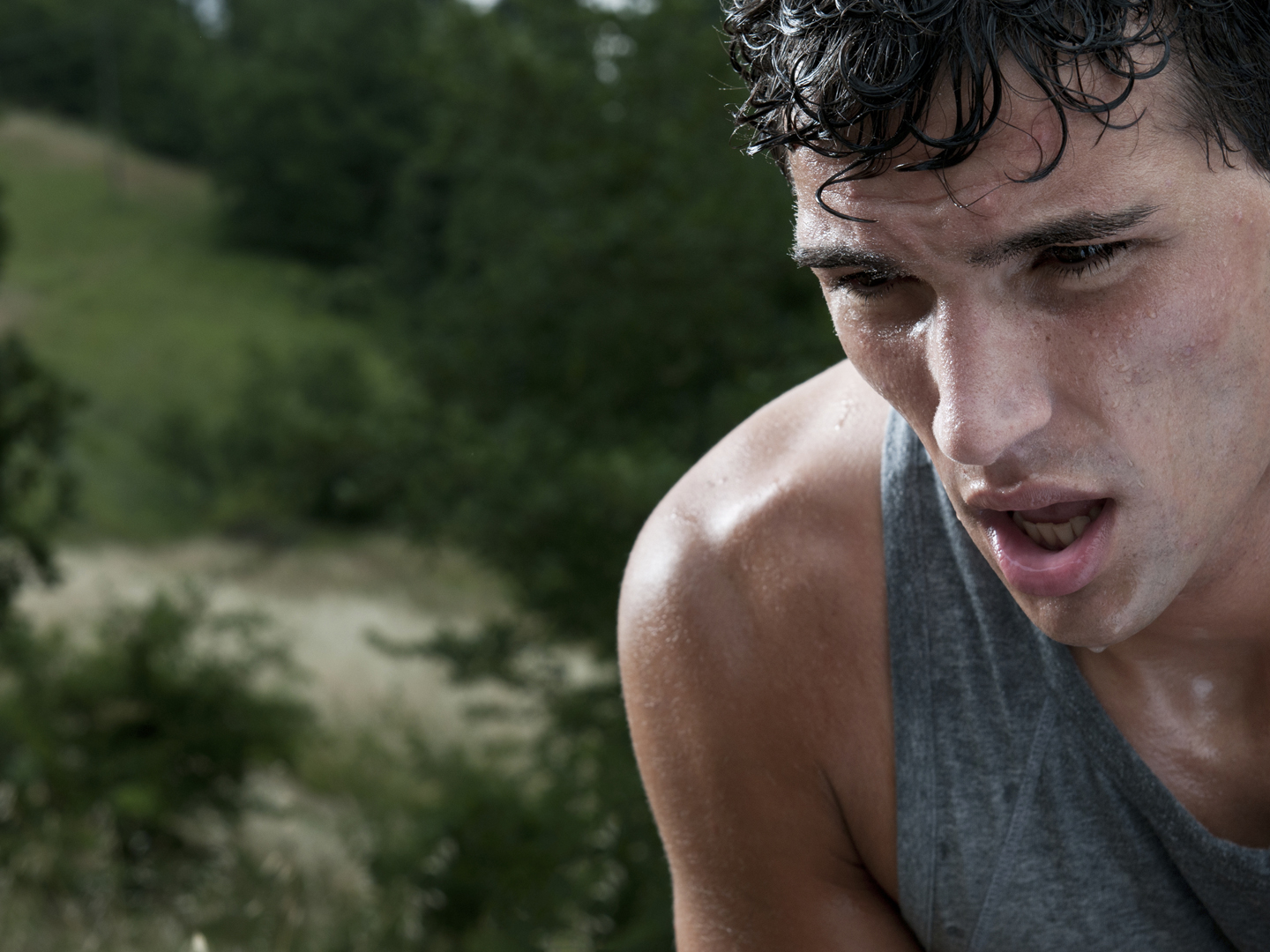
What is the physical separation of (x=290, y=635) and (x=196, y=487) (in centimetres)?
1462

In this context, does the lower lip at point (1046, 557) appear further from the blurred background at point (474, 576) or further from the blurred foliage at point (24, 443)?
the blurred foliage at point (24, 443)

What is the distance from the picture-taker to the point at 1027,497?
1338 mm

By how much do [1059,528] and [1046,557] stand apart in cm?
4

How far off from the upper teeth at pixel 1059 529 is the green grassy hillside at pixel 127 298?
2712 centimetres

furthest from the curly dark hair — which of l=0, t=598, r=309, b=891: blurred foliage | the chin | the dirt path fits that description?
the dirt path

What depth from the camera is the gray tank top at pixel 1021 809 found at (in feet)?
5.41

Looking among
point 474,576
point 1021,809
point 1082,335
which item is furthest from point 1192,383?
point 474,576

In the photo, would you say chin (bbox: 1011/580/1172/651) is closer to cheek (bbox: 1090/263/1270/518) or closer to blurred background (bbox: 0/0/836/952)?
cheek (bbox: 1090/263/1270/518)

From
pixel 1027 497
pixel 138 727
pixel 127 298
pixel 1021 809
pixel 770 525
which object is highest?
pixel 1027 497

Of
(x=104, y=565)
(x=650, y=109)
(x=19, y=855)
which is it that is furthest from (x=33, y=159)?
(x=19, y=855)

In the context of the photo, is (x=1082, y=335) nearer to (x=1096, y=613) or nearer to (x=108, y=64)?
(x=1096, y=613)

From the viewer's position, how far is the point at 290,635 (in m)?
16.8

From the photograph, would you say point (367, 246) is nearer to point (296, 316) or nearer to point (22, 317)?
point (296, 316)

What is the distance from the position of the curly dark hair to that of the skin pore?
0.07ft
